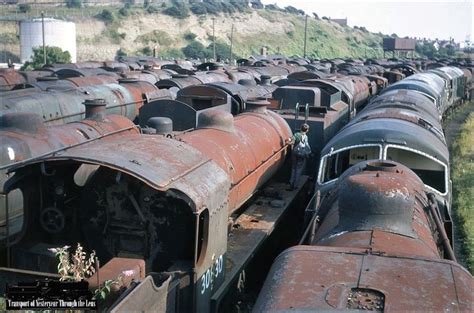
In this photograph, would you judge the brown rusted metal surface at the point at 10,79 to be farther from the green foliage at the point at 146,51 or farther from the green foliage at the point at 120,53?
the green foliage at the point at 146,51

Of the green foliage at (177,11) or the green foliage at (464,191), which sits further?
the green foliage at (177,11)

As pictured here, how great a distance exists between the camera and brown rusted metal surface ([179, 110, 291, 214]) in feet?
30.9

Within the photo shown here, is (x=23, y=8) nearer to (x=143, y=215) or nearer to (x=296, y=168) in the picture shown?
(x=296, y=168)

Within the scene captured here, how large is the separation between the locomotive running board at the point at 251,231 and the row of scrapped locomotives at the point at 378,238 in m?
1.30

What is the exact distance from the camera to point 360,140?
9.66 meters

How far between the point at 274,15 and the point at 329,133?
12622 centimetres

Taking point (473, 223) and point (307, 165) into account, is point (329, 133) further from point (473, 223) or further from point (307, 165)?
point (473, 223)

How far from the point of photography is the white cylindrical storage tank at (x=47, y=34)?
6825 centimetres

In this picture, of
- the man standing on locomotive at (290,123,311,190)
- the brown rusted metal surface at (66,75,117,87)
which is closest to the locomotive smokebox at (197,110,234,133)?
the man standing on locomotive at (290,123,311,190)

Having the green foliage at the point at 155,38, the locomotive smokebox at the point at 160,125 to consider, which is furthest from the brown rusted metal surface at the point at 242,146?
the green foliage at the point at 155,38

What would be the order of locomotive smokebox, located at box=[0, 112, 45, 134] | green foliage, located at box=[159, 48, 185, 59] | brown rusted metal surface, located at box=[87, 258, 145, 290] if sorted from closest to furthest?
brown rusted metal surface, located at box=[87, 258, 145, 290]
locomotive smokebox, located at box=[0, 112, 45, 134]
green foliage, located at box=[159, 48, 185, 59]

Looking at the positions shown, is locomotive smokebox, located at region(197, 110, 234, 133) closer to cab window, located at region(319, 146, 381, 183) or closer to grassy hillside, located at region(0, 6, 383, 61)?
cab window, located at region(319, 146, 381, 183)

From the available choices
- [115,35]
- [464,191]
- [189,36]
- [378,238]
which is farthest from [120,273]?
[189,36]

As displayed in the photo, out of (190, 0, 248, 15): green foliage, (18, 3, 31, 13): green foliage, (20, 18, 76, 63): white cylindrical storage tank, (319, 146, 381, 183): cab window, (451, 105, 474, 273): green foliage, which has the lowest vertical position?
(451, 105, 474, 273): green foliage
